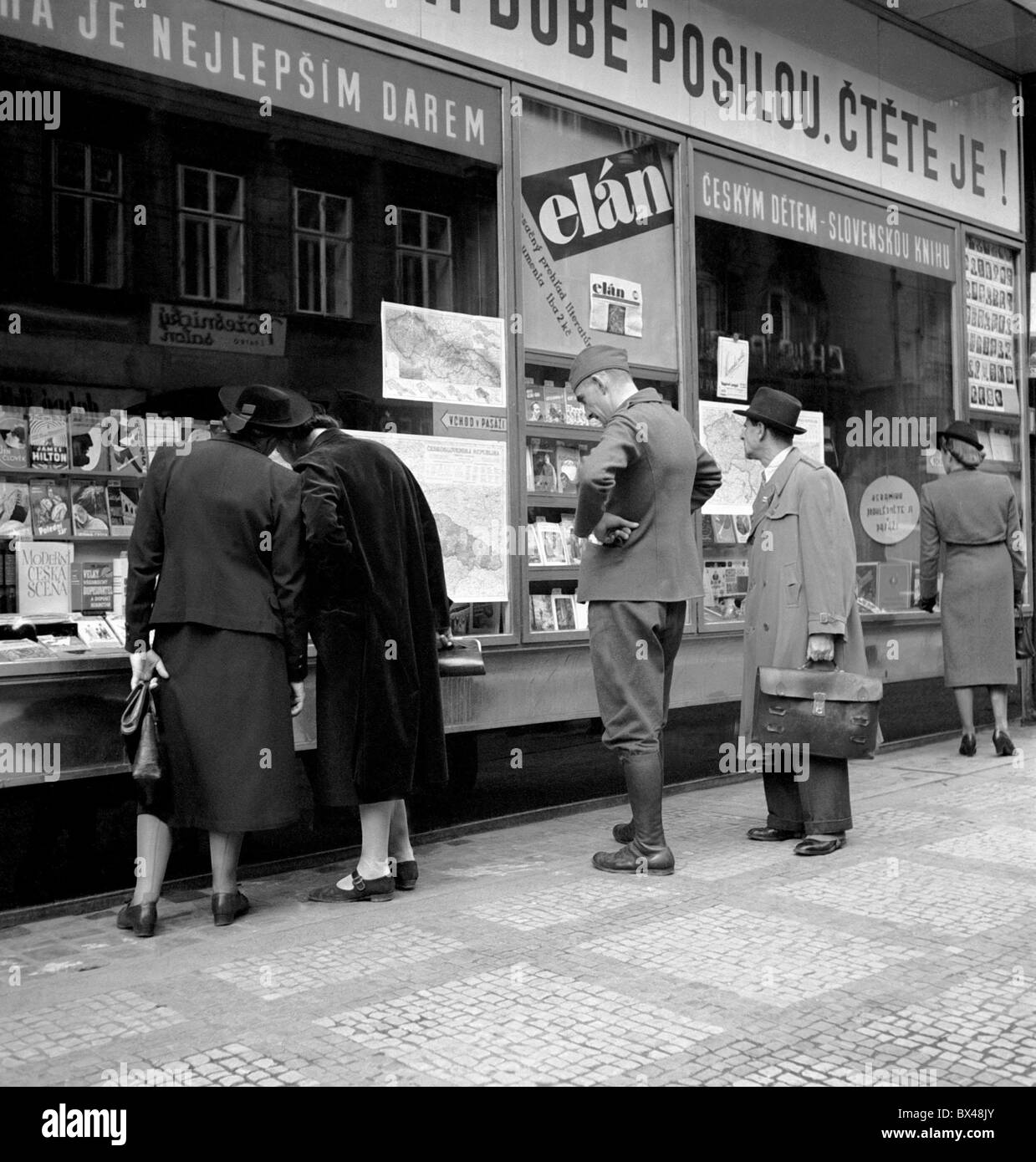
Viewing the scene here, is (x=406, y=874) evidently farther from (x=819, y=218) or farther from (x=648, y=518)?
(x=819, y=218)

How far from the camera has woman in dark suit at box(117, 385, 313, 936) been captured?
4625mm

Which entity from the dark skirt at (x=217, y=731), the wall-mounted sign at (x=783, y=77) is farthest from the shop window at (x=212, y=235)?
the dark skirt at (x=217, y=731)

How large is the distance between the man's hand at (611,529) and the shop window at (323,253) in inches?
67.1

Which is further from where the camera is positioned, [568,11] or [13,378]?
[568,11]

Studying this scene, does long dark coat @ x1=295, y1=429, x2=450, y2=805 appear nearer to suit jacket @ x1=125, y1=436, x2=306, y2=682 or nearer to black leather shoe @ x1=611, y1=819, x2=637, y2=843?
suit jacket @ x1=125, y1=436, x2=306, y2=682

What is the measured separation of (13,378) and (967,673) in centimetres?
605

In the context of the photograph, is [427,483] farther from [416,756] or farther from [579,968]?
[579,968]

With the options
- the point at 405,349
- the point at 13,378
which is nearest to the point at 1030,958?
the point at 405,349

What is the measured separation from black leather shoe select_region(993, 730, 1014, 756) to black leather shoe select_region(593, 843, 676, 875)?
3.81 m

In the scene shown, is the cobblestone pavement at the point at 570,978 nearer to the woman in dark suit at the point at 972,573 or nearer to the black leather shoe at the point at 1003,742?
the black leather shoe at the point at 1003,742

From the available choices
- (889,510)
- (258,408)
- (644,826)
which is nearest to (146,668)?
(258,408)

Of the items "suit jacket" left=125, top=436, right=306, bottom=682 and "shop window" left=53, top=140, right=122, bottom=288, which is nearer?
"suit jacket" left=125, top=436, right=306, bottom=682

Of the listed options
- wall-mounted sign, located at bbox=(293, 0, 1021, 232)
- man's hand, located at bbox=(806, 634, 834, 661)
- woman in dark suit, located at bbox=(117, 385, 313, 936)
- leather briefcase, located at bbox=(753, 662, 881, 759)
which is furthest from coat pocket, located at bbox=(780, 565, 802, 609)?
wall-mounted sign, located at bbox=(293, 0, 1021, 232)

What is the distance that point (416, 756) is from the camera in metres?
5.16
